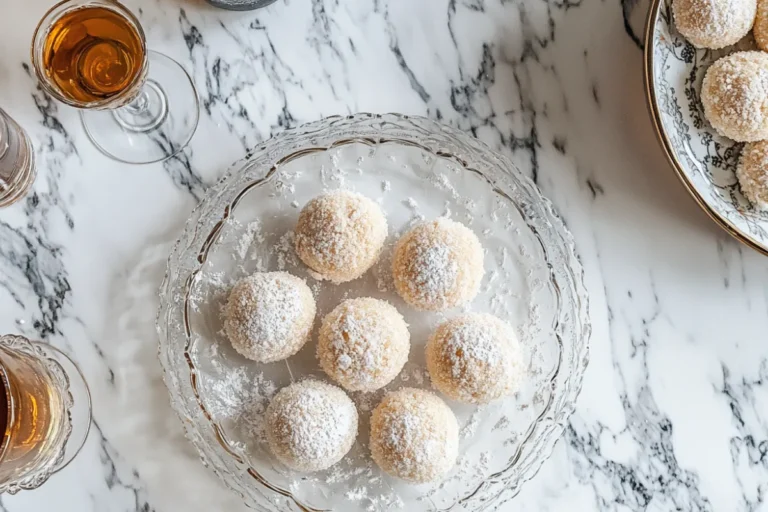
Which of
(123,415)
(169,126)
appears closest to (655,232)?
(169,126)

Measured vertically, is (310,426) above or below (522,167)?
below

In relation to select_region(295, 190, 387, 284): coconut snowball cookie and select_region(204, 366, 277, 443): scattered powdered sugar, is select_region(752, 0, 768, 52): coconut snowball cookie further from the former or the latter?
select_region(204, 366, 277, 443): scattered powdered sugar

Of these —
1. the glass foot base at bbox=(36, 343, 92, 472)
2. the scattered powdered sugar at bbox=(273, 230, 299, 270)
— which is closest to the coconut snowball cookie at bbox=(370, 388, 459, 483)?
the scattered powdered sugar at bbox=(273, 230, 299, 270)

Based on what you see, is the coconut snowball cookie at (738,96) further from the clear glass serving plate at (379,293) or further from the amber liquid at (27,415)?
the amber liquid at (27,415)

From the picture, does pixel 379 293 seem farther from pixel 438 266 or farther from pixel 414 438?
pixel 414 438

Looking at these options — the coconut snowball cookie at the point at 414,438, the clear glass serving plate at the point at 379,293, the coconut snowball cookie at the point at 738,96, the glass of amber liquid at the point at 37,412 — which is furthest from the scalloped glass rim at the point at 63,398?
the coconut snowball cookie at the point at 738,96

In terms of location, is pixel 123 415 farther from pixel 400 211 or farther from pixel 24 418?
pixel 400 211

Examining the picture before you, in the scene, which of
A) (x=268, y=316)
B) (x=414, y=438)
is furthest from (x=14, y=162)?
(x=414, y=438)
